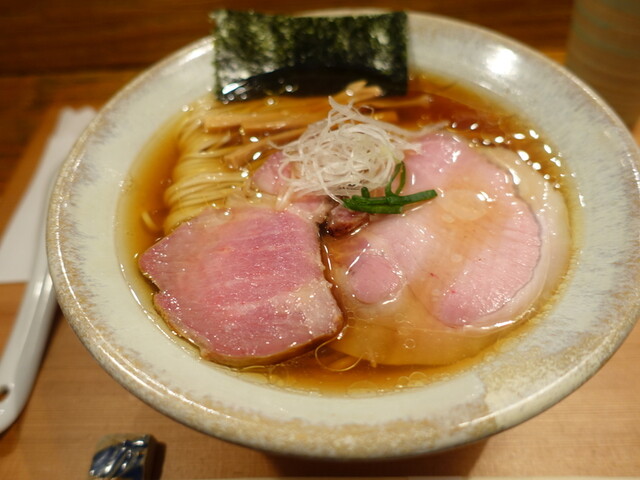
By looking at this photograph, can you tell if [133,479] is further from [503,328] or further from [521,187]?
[521,187]

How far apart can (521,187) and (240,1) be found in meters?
1.99

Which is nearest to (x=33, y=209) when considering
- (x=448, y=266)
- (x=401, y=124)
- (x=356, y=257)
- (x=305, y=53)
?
(x=305, y=53)

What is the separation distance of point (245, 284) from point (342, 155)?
567 mm

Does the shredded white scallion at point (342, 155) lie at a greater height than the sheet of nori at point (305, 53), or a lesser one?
lesser

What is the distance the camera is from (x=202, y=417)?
108 cm

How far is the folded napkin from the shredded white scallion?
45.4 inches

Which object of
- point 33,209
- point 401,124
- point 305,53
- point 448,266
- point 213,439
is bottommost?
A: point 213,439

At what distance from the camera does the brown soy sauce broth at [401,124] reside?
131 centimetres

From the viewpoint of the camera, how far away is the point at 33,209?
7.00 ft

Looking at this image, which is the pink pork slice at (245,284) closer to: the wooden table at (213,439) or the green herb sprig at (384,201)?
the green herb sprig at (384,201)

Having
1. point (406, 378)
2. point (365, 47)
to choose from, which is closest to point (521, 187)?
point (406, 378)

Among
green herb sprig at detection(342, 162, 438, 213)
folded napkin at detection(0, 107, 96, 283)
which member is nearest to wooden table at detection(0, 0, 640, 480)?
folded napkin at detection(0, 107, 96, 283)

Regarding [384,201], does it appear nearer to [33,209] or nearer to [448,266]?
[448,266]

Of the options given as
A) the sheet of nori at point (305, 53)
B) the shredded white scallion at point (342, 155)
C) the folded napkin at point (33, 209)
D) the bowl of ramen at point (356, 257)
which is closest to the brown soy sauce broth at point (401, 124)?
the bowl of ramen at point (356, 257)
